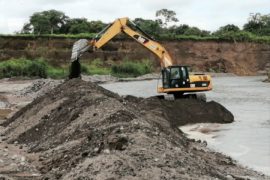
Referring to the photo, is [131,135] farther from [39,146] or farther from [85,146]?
[39,146]

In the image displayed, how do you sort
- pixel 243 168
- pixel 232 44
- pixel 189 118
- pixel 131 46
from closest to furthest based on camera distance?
pixel 243 168
pixel 189 118
pixel 131 46
pixel 232 44

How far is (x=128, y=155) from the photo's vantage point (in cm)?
1070

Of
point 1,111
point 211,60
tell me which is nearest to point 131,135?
point 1,111

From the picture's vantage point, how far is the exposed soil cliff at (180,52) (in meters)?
75.6

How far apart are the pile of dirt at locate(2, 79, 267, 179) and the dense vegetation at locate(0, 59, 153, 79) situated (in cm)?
3814

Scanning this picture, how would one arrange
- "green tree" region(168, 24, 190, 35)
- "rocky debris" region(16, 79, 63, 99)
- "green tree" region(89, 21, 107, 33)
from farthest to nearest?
"green tree" region(168, 24, 190, 35) → "green tree" region(89, 21, 107, 33) → "rocky debris" region(16, 79, 63, 99)

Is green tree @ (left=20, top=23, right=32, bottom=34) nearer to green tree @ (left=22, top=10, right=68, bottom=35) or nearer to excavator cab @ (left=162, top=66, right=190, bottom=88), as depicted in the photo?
green tree @ (left=22, top=10, right=68, bottom=35)

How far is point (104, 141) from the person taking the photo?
11.7 m

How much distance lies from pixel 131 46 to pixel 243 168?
6814 cm

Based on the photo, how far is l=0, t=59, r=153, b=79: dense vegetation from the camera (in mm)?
62125

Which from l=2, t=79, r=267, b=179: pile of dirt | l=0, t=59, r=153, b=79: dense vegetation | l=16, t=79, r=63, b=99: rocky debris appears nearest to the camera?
l=2, t=79, r=267, b=179: pile of dirt

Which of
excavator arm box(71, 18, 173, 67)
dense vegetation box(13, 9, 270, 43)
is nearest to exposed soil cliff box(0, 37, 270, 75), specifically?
dense vegetation box(13, 9, 270, 43)

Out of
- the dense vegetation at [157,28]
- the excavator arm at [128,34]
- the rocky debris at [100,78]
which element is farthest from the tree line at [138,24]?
the excavator arm at [128,34]

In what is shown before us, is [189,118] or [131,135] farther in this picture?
[189,118]
